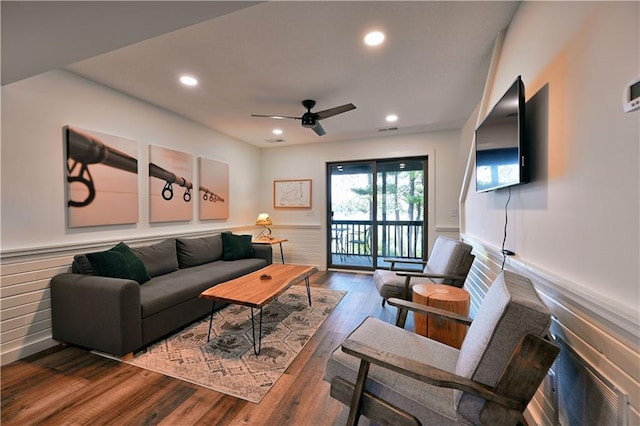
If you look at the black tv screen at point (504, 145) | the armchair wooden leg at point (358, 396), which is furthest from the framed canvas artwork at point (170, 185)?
the black tv screen at point (504, 145)

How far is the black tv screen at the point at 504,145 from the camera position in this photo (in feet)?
4.96

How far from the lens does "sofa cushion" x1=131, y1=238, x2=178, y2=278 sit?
2.96 meters

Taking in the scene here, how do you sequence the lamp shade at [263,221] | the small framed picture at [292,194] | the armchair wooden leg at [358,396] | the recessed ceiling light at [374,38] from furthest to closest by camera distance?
the small framed picture at [292,194] → the lamp shade at [263,221] → the recessed ceiling light at [374,38] → the armchair wooden leg at [358,396]

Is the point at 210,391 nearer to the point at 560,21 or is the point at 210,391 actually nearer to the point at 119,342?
the point at 119,342

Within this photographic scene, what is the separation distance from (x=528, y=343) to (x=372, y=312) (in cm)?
231

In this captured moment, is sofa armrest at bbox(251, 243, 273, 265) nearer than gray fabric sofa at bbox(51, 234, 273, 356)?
No

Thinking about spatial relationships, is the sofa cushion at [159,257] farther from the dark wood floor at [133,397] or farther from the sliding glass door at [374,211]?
the sliding glass door at [374,211]

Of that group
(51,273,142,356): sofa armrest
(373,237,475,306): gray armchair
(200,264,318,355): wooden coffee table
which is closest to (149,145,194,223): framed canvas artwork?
(51,273,142,356): sofa armrest

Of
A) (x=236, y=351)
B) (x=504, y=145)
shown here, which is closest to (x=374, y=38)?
(x=504, y=145)

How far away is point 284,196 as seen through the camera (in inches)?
217

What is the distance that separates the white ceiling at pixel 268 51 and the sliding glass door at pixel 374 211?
144cm

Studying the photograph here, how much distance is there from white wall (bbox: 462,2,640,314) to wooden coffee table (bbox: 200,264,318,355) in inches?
77.2

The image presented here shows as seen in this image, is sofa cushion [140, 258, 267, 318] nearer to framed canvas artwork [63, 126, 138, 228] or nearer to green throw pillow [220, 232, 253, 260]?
green throw pillow [220, 232, 253, 260]

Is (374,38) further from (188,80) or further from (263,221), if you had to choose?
(263,221)
